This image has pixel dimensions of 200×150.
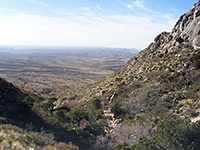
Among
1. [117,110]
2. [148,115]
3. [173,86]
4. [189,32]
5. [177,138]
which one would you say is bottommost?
[117,110]

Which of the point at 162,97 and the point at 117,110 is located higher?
the point at 162,97

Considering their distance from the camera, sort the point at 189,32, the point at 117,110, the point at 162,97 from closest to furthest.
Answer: the point at 162,97, the point at 117,110, the point at 189,32

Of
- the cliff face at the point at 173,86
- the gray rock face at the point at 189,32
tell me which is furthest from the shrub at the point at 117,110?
the gray rock face at the point at 189,32

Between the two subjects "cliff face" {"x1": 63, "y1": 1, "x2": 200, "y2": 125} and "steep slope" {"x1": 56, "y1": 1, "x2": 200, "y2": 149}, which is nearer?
"steep slope" {"x1": 56, "y1": 1, "x2": 200, "y2": 149}

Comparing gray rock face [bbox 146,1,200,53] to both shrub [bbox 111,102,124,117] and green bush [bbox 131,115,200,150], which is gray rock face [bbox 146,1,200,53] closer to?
shrub [bbox 111,102,124,117]

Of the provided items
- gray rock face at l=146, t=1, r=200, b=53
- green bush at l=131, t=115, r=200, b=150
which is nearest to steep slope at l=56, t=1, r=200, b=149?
gray rock face at l=146, t=1, r=200, b=53

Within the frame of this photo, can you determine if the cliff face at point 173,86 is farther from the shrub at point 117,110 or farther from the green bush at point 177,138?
the green bush at point 177,138

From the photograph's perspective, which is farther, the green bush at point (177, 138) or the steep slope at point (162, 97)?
the steep slope at point (162, 97)

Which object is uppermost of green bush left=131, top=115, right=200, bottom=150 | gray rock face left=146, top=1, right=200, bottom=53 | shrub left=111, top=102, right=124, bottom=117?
gray rock face left=146, top=1, right=200, bottom=53

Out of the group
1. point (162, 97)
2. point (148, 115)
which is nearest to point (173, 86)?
point (162, 97)

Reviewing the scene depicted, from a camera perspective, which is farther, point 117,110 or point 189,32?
point 189,32

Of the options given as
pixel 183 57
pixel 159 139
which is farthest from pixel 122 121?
pixel 183 57

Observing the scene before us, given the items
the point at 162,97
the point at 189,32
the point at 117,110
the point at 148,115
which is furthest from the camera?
the point at 189,32

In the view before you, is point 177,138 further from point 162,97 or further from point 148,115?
point 162,97
